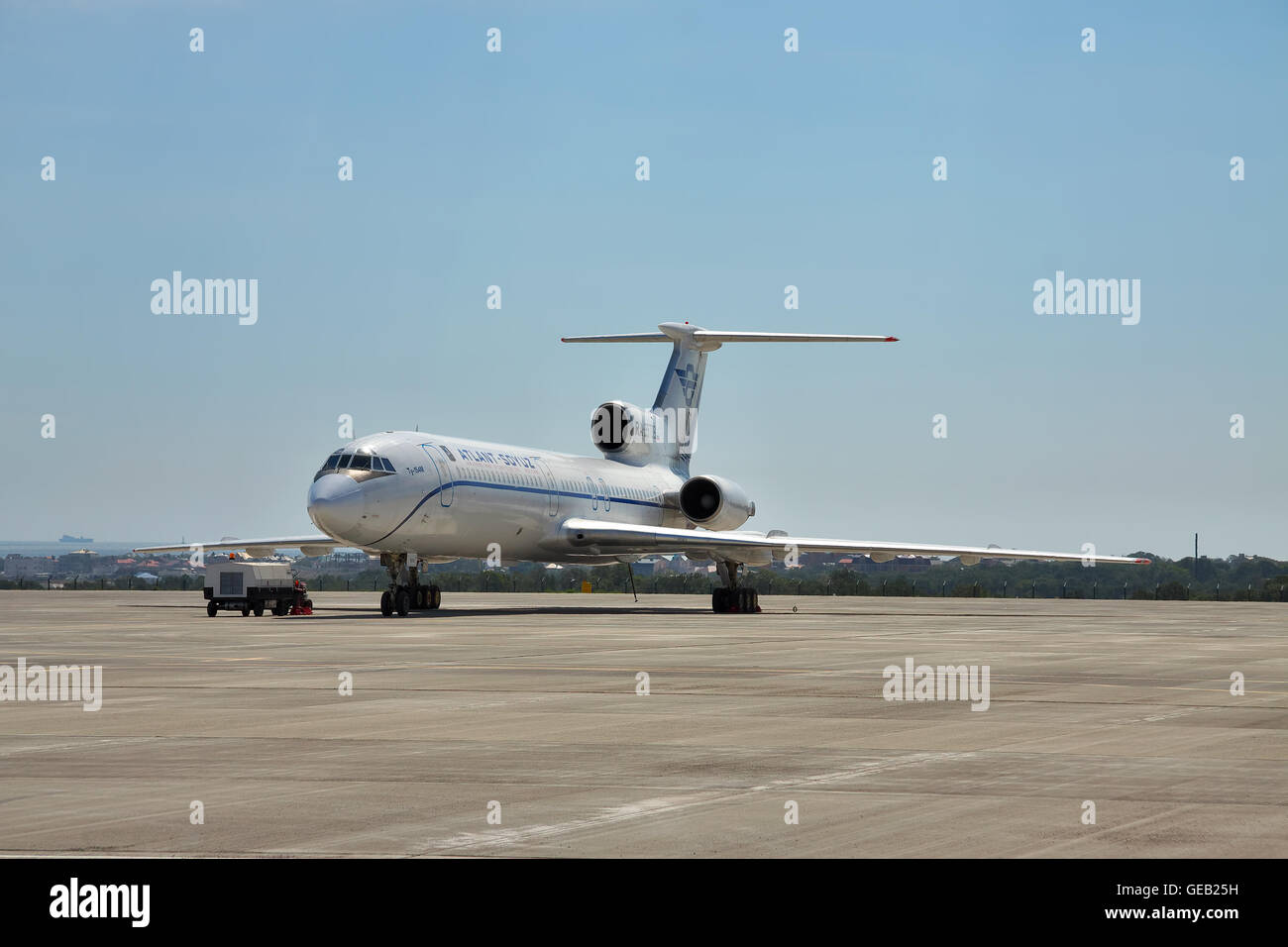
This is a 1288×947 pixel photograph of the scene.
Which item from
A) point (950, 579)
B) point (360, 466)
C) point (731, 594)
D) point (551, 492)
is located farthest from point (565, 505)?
point (950, 579)

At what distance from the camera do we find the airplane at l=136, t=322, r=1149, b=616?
129ft

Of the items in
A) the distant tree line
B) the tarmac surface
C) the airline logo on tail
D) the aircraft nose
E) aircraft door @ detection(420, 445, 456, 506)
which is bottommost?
the distant tree line

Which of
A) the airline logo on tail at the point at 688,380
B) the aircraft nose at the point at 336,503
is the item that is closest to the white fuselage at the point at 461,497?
the aircraft nose at the point at 336,503

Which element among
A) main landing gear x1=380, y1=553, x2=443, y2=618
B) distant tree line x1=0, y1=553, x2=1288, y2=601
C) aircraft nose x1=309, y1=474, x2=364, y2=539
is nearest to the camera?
aircraft nose x1=309, y1=474, x2=364, y2=539

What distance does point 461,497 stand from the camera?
139 feet

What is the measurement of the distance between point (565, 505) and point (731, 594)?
6043 mm

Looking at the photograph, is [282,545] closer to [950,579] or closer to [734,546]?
[734,546]

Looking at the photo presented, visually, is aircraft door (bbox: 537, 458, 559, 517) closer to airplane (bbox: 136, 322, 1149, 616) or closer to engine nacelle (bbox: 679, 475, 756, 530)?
airplane (bbox: 136, 322, 1149, 616)

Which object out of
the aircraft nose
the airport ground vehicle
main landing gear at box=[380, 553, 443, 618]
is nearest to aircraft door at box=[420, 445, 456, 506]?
main landing gear at box=[380, 553, 443, 618]

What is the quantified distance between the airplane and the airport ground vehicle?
226cm

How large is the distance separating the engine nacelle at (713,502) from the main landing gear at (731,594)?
4954 mm

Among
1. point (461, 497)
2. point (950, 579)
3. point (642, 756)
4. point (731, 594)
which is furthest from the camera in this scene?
point (950, 579)
